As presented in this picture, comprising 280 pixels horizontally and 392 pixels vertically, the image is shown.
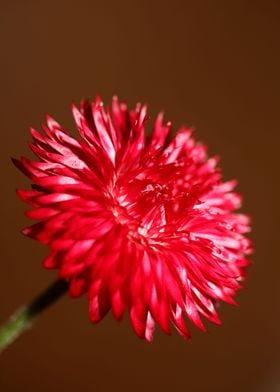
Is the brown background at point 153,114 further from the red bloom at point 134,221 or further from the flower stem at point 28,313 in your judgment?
the flower stem at point 28,313

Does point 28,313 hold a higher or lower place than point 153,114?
lower

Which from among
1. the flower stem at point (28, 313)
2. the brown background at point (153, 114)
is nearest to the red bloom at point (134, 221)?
the flower stem at point (28, 313)

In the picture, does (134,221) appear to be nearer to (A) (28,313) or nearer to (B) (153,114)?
(A) (28,313)

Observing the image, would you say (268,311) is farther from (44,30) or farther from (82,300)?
(44,30)

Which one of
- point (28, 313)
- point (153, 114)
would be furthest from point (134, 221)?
point (153, 114)

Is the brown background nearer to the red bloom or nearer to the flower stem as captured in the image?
the red bloom

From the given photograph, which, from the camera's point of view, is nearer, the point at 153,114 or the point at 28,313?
the point at 28,313
